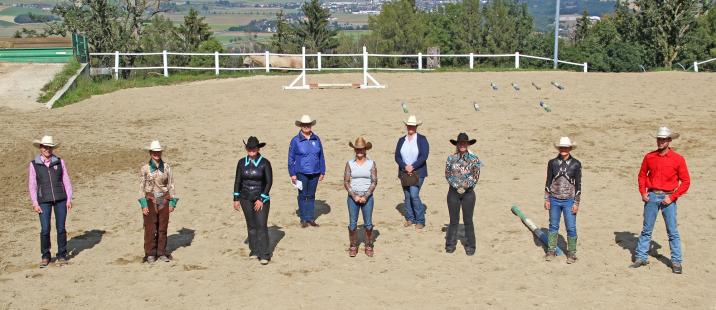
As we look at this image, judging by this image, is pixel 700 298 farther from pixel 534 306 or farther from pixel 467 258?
pixel 467 258

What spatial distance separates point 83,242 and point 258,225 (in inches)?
110

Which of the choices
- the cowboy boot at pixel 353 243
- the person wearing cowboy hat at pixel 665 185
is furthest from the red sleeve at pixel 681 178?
the cowboy boot at pixel 353 243

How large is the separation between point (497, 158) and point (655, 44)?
113 ft

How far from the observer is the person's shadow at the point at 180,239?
11.0 metres

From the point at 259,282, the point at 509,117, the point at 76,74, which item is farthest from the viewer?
the point at 76,74

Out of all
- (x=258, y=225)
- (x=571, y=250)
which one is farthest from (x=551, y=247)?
(x=258, y=225)

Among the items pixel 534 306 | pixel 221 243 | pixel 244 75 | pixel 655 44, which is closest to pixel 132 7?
pixel 244 75

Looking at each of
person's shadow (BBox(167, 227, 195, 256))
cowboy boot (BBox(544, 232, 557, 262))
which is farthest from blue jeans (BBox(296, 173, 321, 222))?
cowboy boot (BBox(544, 232, 557, 262))

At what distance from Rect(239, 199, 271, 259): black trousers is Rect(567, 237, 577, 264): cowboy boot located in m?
3.64

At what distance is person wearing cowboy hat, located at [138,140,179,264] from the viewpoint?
1000 cm

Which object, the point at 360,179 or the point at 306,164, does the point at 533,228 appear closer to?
the point at 360,179

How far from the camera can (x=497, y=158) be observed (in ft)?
54.9

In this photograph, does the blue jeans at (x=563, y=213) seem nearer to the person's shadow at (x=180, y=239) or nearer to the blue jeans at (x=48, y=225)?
the person's shadow at (x=180, y=239)

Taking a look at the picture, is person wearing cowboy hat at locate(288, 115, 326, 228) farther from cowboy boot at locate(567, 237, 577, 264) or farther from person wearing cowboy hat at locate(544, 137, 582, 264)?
cowboy boot at locate(567, 237, 577, 264)
